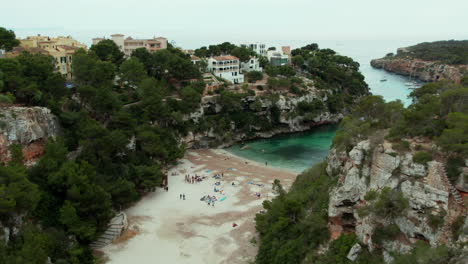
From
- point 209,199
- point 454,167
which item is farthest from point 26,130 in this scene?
point 454,167

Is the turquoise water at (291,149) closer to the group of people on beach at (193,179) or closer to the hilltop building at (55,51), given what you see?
the group of people on beach at (193,179)

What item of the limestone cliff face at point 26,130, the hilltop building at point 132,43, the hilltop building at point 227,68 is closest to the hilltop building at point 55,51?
the hilltop building at point 132,43

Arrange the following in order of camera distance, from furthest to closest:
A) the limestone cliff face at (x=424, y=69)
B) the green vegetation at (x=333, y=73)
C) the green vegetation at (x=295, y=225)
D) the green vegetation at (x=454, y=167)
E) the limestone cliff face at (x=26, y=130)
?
the limestone cliff face at (x=424, y=69)
the green vegetation at (x=333, y=73)
the limestone cliff face at (x=26, y=130)
the green vegetation at (x=295, y=225)
the green vegetation at (x=454, y=167)

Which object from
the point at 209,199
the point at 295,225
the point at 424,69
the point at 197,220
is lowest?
the point at 197,220

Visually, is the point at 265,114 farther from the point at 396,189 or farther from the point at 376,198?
the point at 396,189

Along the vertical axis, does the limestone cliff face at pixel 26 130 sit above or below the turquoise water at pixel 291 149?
above

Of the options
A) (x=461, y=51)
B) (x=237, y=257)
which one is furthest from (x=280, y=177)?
(x=461, y=51)
